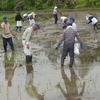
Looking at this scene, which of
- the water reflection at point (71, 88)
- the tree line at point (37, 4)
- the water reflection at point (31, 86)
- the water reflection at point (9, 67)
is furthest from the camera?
the tree line at point (37, 4)

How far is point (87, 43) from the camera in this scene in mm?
12891

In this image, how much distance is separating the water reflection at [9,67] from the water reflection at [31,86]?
0.51 meters

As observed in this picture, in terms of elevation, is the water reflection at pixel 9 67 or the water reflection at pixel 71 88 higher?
the water reflection at pixel 71 88

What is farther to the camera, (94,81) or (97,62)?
(97,62)

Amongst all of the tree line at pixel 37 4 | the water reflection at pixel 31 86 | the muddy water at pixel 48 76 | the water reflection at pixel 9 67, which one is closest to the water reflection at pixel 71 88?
the muddy water at pixel 48 76

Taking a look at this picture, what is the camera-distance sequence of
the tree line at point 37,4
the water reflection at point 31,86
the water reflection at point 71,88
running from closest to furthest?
the water reflection at point 71,88, the water reflection at point 31,86, the tree line at point 37,4

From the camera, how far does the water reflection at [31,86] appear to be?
6562mm

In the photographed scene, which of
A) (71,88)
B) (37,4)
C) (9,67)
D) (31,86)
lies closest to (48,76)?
(31,86)

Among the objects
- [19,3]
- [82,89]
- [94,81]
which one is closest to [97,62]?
[94,81]

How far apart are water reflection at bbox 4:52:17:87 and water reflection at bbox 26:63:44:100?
1.66 feet

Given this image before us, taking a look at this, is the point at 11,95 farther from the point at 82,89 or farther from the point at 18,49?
the point at 18,49

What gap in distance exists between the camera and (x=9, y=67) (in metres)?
9.30

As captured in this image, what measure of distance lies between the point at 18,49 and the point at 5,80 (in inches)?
167

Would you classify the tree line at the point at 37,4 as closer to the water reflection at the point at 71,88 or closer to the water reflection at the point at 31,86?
the water reflection at the point at 31,86
